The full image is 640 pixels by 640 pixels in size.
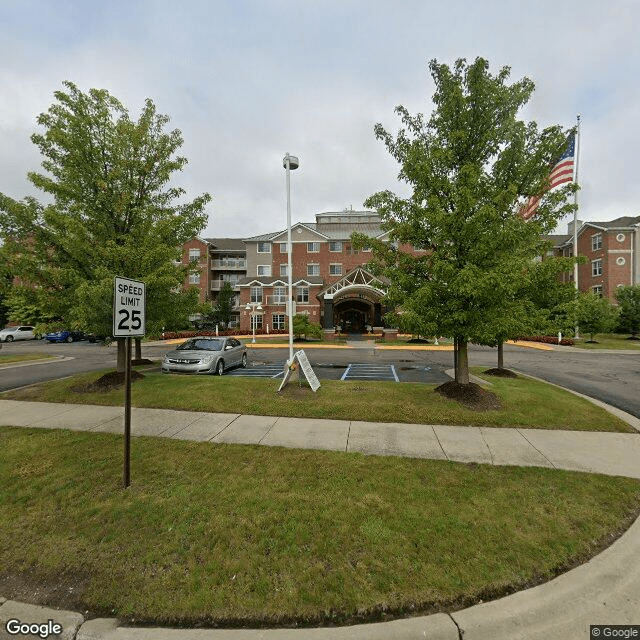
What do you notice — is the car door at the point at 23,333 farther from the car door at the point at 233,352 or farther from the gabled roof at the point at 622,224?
the gabled roof at the point at 622,224

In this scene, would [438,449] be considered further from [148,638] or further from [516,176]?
[516,176]

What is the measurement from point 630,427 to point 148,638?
955 cm

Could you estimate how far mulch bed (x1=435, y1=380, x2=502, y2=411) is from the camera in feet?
26.7

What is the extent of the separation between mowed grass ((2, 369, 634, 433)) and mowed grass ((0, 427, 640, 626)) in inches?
97.2

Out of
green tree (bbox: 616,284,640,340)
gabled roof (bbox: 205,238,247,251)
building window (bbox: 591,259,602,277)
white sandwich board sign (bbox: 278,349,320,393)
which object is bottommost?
white sandwich board sign (bbox: 278,349,320,393)

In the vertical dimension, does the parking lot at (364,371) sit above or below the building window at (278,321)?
below

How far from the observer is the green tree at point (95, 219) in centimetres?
869

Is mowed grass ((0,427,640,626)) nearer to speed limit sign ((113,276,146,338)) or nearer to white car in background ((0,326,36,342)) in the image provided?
speed limit sign ((113,276,146,338))

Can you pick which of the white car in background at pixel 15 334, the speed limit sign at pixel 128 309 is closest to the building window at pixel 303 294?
the white car in background at pixel 15 334

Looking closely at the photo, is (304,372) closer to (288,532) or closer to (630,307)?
(288,532)

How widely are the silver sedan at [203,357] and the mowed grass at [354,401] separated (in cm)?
175

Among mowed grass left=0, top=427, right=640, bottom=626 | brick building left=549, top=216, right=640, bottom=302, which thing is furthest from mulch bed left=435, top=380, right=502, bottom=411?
brick building left=549, top=216, right=640, bottom=302

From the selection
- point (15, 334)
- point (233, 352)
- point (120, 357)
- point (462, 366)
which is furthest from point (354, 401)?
point (15, 334)

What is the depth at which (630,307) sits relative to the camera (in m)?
31.8
